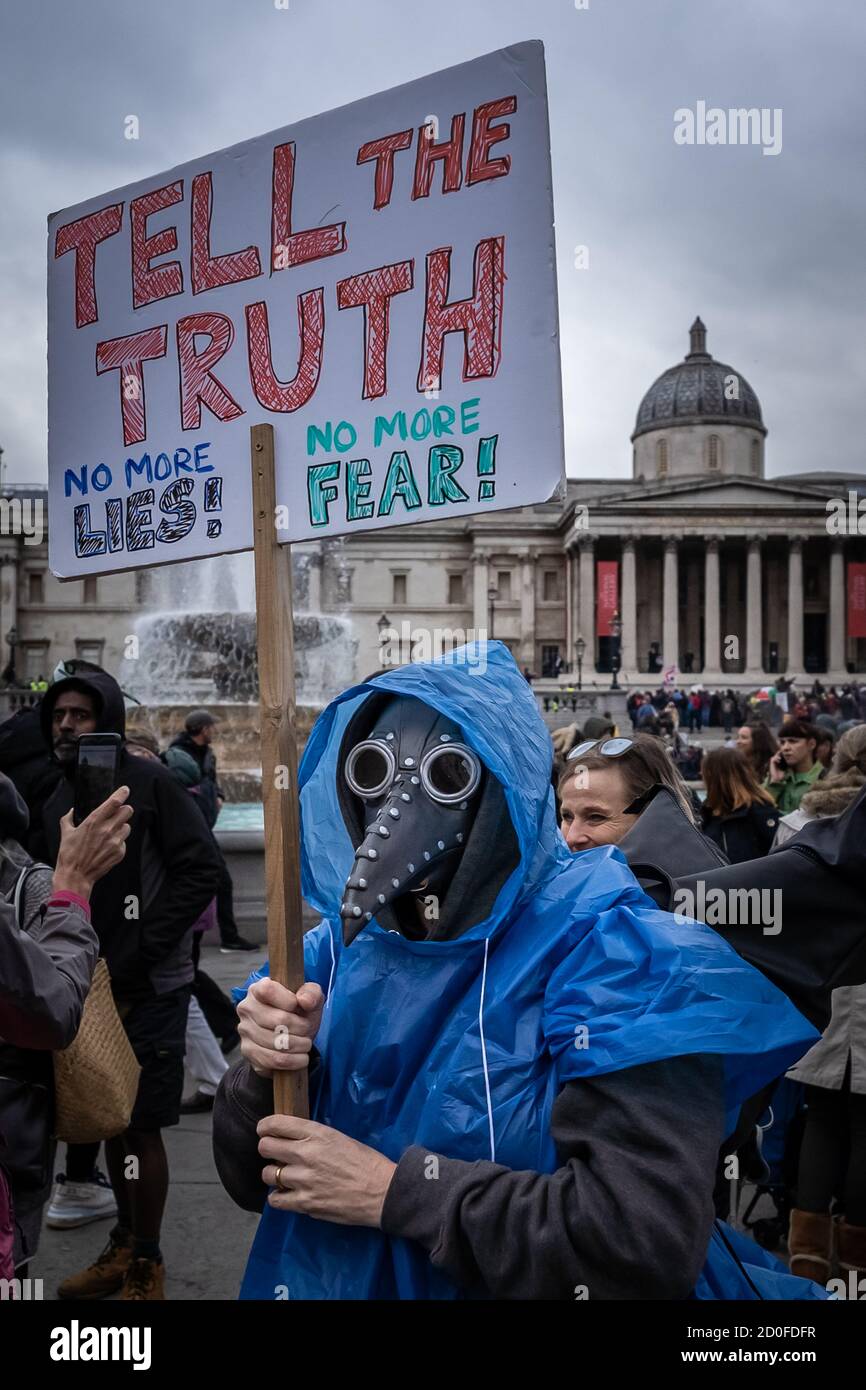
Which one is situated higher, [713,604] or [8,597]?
[8,597]

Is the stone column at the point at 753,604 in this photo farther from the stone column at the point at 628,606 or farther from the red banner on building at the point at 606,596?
the red banner on building at the point at 606,596

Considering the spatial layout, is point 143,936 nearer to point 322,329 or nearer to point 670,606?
point 322,329

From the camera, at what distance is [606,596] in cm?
5466

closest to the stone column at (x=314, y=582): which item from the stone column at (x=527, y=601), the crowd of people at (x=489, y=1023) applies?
the stone column at (x=527, y=601)

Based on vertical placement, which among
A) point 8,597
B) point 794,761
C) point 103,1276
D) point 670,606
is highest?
point 8,597

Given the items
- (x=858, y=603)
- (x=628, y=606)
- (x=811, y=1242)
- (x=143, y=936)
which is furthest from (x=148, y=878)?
(x=628, y=606)

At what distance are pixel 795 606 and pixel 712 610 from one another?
4.13 m

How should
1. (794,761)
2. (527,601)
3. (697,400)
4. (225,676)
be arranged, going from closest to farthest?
(794,761) < (225,676) < (527,601) < (697,400)

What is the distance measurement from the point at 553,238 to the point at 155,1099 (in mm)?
2813

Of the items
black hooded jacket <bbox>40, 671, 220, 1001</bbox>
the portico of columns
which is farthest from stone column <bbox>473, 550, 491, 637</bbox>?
black hooded jacket <bbox>40, 671, 220, 1001</bbox>

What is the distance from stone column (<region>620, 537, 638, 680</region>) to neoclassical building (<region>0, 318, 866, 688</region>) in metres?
0.10
